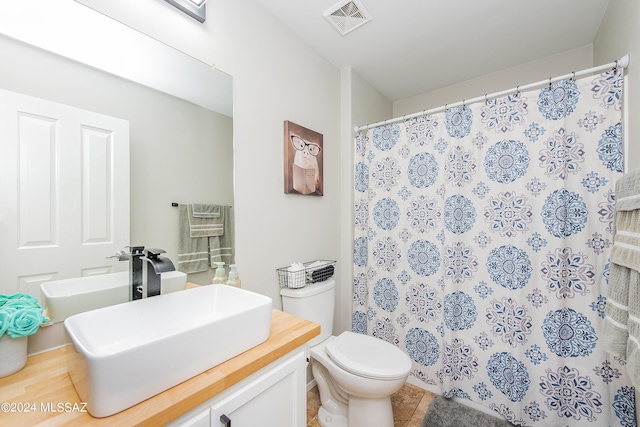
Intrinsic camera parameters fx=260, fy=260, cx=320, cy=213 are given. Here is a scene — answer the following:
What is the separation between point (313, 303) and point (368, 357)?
1.41 ft

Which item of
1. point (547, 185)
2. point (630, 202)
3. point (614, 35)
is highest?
point (614, 35)

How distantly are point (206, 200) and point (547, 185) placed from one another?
180 centimetres

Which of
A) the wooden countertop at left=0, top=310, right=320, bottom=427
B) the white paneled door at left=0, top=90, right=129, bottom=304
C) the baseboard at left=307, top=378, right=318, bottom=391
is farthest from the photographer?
the baseboard at left=307, top=378, right=318, bottom=391

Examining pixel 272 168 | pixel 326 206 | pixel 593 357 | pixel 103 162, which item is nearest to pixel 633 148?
pixel 593 357

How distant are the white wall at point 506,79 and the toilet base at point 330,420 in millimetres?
2656

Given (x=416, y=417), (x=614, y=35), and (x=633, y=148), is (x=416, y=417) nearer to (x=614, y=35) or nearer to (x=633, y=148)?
(x=633, y=148)

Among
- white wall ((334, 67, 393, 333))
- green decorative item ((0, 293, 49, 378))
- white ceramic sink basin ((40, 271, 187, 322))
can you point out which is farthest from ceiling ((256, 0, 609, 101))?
green decorative item ((0, 293, 49, 378))

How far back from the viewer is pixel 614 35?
140 centimetres

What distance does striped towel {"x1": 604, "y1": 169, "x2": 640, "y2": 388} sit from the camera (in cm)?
87

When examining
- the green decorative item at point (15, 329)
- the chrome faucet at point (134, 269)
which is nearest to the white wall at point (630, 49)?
the chrome faucet at point (134, 269)

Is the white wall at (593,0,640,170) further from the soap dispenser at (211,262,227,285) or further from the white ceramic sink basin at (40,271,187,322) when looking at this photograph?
the white ceramic sink basin at (40,271,187,322)

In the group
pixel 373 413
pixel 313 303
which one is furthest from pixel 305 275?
pixel 373 413

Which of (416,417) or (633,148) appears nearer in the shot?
(633,148)

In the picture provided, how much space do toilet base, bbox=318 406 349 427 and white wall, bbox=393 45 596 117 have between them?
2656 mm
